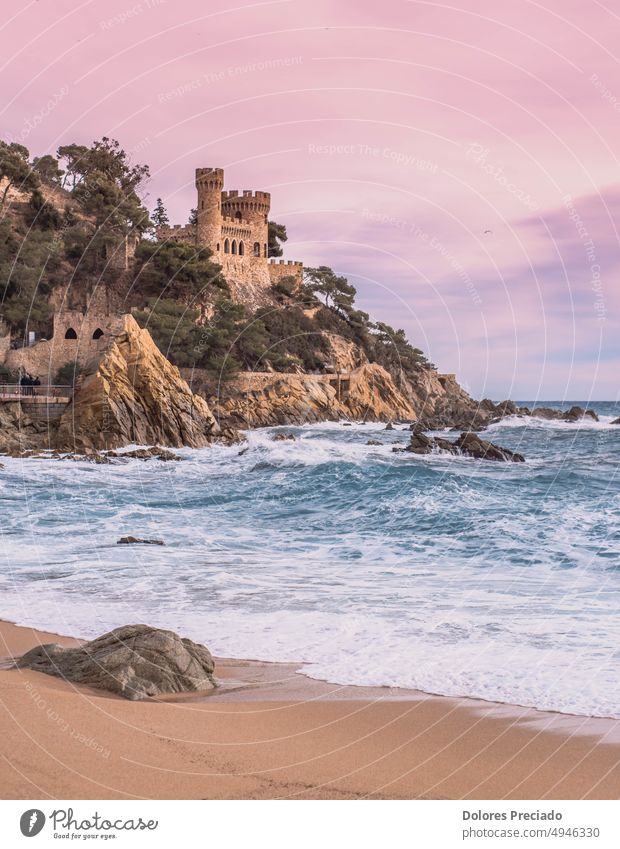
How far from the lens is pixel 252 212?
317ft

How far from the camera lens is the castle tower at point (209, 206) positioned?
9012 cm

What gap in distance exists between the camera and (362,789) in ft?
20.0

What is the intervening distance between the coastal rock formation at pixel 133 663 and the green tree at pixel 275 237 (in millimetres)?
96611

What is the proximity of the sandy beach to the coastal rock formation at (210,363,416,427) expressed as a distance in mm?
55226

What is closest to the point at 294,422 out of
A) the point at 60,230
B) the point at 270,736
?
the point at 60,230

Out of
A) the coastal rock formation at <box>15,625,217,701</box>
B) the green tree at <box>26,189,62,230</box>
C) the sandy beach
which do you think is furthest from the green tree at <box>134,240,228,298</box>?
the sandy beach

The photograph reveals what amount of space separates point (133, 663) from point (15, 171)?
82.5 meters

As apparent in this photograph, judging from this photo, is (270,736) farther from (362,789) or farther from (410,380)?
(410,380)

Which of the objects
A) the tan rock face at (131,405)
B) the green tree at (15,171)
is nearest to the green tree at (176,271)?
the green tree at (15,171)

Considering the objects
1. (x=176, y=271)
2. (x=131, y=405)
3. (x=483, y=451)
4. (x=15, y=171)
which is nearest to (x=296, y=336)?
(x=176, y=271)

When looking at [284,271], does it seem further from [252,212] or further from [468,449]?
[468,449]

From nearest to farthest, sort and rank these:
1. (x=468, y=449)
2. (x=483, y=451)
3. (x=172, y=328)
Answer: (x=483, y=451) → (x=468, y=449) → (x=172, y=328)

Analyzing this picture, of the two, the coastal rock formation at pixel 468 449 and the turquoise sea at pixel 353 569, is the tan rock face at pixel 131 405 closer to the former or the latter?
the turquoise sea at pixel 353 569

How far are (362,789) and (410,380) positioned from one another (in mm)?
93773
